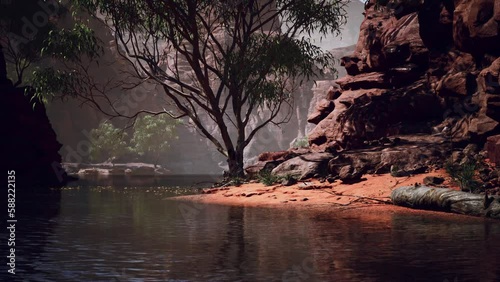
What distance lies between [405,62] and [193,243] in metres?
25.2

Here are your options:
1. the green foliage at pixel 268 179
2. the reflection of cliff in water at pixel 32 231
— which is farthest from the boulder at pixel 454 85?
the reflection of cliff in water at pixel 32 231

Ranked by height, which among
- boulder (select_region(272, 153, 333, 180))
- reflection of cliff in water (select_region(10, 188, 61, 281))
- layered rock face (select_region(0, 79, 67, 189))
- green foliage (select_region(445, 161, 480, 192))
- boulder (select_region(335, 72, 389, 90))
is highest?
boulder (select_region(335, 72, 389, 90))

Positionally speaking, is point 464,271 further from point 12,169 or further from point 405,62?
point 12,169

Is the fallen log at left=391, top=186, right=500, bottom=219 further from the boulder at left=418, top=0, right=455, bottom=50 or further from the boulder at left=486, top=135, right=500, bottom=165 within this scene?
the boulder at left=418, top=0, right=455, bottom=50

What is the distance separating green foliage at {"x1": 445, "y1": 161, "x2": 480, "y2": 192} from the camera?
21406mm

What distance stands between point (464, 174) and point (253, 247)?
11453 mm

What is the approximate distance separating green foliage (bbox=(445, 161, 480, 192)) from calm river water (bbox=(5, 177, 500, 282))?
3.53 m

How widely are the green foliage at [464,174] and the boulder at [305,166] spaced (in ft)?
19.6

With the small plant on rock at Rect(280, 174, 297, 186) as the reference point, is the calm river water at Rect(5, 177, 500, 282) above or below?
below

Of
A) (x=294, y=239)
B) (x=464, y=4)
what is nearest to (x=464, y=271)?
(x=294, y=239)

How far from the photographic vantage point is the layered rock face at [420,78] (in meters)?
28.9

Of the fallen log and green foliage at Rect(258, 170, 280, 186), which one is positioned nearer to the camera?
the fallen log

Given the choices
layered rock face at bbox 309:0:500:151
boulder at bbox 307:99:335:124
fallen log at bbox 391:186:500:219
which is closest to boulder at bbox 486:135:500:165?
layered rock face at bbox 309:0:500:151

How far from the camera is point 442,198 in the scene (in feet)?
66.5
